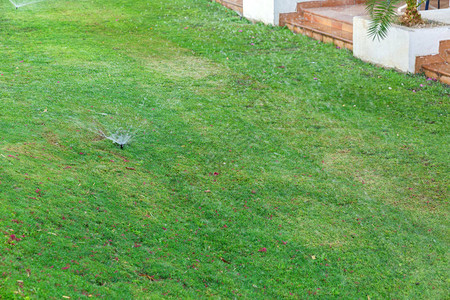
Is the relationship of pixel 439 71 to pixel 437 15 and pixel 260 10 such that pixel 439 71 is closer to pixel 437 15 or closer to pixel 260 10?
pixel 437 15

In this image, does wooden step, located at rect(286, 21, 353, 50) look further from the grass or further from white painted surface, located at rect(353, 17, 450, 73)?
white painted surface, located at rect(353, 17, 450, 73)

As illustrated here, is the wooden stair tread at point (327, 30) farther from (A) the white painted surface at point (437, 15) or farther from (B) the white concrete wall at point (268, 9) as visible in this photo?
(A) the white painted surface at point (437, 15)

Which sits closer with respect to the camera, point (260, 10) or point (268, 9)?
point (268, 9)

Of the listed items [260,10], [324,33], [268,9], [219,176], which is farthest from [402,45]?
[260,10]

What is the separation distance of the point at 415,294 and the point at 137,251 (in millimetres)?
1963

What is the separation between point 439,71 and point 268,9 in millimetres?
4797

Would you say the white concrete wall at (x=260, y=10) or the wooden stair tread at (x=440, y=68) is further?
the white concrete wall at (x=260, y=10)

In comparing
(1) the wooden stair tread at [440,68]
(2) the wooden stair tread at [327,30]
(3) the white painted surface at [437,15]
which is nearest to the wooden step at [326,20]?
(2) the wooden stair tread at [327,30]

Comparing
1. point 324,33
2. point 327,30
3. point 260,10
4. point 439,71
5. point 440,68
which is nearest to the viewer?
point 439,71

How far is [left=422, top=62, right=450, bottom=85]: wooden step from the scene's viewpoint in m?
7.51

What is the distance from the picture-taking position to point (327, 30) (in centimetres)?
1011

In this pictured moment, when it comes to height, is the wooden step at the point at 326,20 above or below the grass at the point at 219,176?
above

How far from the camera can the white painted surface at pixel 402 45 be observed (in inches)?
307

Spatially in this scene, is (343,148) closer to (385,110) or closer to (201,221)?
(385,110)
